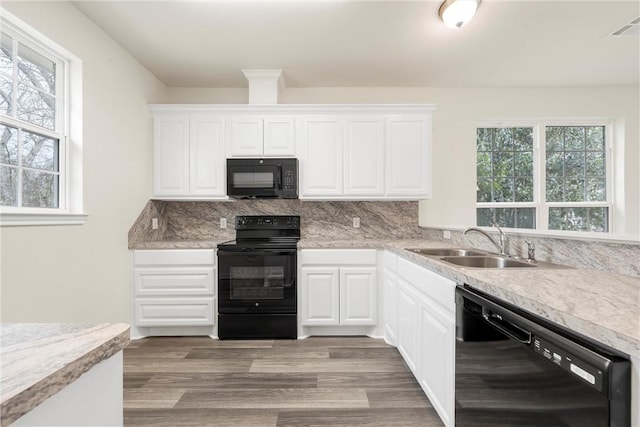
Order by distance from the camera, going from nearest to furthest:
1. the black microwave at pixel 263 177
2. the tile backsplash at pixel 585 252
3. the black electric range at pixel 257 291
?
the tile backsplash at pixel 585 252, the black electric range at pixel 257 291, the black microwave at pixel 263 177

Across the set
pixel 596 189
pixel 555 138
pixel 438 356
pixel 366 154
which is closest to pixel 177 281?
pixel 366 154

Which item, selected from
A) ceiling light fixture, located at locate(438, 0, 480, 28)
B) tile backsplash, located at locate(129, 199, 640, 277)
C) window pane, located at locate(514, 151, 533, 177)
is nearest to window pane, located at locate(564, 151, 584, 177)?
window pane, located at locate(514, 151, 533, 177)

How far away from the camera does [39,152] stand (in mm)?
1982

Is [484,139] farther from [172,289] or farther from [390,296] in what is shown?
[172,289]

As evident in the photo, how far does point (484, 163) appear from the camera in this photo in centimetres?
371

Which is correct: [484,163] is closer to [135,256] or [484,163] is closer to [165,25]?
[165,25]

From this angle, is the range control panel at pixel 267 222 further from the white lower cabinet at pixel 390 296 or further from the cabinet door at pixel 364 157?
the white lower cabinet at pixel 390 296

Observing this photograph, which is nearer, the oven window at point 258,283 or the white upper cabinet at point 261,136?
the oven window at point 258,283

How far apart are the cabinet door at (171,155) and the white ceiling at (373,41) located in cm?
55

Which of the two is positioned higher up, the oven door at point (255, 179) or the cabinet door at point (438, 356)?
the oven door at point (255, 179)

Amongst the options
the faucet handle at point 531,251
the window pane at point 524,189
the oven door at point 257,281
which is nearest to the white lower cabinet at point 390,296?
the oven door at point 257,281

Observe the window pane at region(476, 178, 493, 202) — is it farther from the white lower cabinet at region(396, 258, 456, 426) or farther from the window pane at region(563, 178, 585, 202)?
the white lower cabinet at region(396, 258, 456, 426)

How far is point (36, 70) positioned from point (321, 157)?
217 centimetres

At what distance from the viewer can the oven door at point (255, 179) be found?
3045 millimetres
